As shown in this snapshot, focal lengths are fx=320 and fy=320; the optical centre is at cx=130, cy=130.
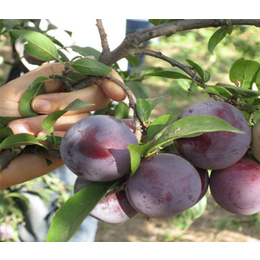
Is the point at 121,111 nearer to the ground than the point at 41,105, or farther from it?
nearer to the ground

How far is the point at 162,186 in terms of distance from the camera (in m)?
0.46

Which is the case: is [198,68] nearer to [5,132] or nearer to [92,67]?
[92,67]

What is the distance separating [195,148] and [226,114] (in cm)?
7

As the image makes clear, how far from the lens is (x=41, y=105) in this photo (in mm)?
764

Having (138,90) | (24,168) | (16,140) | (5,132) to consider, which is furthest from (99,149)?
(138,90)

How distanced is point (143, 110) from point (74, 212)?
205 millimetres

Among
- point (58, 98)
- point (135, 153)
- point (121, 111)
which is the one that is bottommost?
point (121, 111)

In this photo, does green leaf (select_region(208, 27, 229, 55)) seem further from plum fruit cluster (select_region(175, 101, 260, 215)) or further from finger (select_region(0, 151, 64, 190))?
finger (select_region(0, 151, 64, 190))

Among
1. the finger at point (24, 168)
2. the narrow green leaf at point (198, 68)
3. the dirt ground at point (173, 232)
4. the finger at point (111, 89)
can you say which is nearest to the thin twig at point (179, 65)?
the narrow green leaf at point (198, 68)

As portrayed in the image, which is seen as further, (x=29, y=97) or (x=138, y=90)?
(x=138, y=90)

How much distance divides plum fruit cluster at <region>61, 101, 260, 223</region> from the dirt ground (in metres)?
1.87

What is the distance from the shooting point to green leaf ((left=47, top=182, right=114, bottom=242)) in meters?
0.45

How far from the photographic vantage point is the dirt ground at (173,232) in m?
2.32

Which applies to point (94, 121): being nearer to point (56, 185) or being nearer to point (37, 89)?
point (37, 89)
